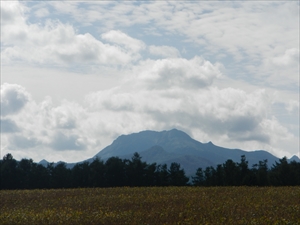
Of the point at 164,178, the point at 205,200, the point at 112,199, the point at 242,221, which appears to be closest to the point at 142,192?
the point at 112,199

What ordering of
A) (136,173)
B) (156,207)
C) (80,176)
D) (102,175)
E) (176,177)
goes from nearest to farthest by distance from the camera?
(156,207)
(136,173)
(176,177)
(102,175)
(80,176)

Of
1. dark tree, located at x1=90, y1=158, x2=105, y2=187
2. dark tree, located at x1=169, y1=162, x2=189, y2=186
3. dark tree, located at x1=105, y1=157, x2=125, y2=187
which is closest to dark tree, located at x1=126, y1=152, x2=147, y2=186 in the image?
dark tree, located at x1=105, y1=157, x2=125, y2=187

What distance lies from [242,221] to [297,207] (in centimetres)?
651

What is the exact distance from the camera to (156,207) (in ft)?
105

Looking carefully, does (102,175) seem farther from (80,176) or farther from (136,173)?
(136,173)

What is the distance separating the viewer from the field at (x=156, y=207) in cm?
2694

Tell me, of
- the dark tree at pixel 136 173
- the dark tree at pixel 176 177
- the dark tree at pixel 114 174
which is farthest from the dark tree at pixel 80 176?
the dark tree at pixel 176 177

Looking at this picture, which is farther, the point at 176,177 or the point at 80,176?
the point at 80,176

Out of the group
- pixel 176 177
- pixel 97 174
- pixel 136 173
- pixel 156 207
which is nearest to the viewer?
pixel 156 207

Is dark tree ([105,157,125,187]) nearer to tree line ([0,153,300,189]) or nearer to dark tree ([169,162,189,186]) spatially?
tree line ([0,153,300,189])

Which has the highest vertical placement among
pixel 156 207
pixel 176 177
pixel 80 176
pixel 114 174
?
pixel 114 174

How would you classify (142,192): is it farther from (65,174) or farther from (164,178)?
(65,174)

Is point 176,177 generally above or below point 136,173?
below

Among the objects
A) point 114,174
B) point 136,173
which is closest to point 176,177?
point 136,173
